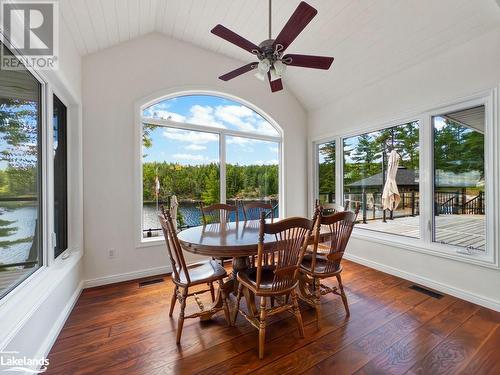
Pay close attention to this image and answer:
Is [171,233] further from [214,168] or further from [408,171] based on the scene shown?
[408,171]

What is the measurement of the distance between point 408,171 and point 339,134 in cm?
131

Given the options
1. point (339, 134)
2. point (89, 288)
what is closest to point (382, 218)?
point (339, 134)

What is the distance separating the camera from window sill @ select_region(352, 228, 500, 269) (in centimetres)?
243

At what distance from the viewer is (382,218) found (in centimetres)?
362

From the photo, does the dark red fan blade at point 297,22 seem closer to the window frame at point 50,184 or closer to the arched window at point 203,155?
the window frame at point 50,184

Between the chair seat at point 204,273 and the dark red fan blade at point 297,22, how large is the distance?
2.08 metres

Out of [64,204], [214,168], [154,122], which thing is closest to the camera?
[64,204]

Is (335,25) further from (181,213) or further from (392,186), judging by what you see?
(181,213)

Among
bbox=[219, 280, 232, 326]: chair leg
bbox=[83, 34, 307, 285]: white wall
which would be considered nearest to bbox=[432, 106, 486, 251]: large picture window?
bbox=[219, 280, 232, 326]: chair leg

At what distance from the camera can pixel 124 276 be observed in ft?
10.1

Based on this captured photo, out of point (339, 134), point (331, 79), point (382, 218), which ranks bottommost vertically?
point (382, 218)

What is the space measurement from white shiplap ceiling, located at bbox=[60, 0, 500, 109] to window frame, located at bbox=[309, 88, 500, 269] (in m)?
0.69

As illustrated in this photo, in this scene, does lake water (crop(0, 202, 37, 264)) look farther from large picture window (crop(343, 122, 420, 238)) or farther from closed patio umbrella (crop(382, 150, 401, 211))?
closed patio umbrella (crop(382, 150, 401, 211))

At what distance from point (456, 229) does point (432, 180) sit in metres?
0.64
